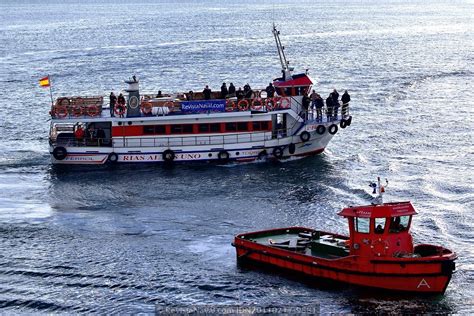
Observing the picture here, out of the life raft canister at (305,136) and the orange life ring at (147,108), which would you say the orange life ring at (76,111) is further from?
the life raft canister at (305,136)

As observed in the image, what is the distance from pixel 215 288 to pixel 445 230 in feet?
40.5

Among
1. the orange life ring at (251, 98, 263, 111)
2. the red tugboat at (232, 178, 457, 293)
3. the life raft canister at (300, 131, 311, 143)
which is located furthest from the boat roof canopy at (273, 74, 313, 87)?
the red tugboat at (232, 178, 457, 293)

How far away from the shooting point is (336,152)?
193 feet

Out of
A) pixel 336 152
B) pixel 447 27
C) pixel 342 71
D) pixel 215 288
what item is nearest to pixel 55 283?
pixel 215 288

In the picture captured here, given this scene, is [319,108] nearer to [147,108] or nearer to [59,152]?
[147,108]

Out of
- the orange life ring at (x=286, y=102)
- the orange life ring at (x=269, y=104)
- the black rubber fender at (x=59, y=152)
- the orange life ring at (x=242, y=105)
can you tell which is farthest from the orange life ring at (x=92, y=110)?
the orange life ring at (x=286, y=102)

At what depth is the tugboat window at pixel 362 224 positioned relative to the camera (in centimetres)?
3484

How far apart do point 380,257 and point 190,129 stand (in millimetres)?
23700

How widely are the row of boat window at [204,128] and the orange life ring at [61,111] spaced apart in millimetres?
5047

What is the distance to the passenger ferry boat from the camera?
55781mm

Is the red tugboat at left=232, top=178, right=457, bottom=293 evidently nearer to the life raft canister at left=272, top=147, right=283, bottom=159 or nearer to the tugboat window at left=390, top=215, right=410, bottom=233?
the tugboat window at left=390, top=215, right=410, bottom=233

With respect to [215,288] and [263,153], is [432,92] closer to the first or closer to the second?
[263,153]

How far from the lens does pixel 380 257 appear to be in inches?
1362

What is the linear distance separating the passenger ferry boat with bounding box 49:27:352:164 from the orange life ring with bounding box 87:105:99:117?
0.06 metres
